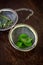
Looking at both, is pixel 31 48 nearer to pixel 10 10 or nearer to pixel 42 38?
pixel 42 38

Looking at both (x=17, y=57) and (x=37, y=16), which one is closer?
(x=17, y=57)

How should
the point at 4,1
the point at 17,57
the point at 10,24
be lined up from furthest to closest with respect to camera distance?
the point at 4,1, the point at 10,24, the point at 17,57

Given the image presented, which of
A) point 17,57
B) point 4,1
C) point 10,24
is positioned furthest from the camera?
point 4,1

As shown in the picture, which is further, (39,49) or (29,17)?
(29,17)

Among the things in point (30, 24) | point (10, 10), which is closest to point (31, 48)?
point (30, 24)

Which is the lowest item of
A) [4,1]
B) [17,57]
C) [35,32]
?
[17,57]

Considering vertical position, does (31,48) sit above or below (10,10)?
below

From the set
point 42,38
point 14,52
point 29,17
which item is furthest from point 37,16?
point 14,52

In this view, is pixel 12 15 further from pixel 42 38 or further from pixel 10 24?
pixel 42 38

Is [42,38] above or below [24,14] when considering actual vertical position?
below
